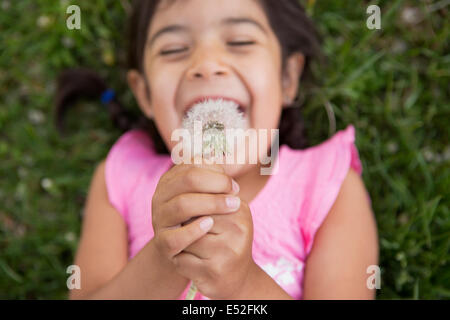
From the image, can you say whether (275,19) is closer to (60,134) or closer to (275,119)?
(275,119)

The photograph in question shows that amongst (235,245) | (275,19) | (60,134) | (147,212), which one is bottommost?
(235,245)

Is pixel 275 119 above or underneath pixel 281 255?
above

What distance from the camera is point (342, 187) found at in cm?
120

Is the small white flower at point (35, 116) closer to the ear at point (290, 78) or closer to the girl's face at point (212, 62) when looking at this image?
the girl's face at point (212, 62)

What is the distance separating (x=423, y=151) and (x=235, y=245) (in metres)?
0.91

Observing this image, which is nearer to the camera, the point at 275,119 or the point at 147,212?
the point at 275,119

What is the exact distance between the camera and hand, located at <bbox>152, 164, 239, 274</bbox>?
0.71m

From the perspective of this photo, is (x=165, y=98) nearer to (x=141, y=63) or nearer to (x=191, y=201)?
(x=141, y=63)

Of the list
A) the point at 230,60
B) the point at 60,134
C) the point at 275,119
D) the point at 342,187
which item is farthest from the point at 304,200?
the point at 60,134

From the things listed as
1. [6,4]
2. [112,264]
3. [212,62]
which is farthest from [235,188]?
[6,4]

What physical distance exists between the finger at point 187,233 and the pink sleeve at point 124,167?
0.58 meters

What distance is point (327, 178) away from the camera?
47.4 inches

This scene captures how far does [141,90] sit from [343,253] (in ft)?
2.27

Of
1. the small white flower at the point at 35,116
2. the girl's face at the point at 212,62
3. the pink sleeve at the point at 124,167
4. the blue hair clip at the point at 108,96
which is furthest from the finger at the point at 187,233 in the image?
the small white flower at the point at 35,116
